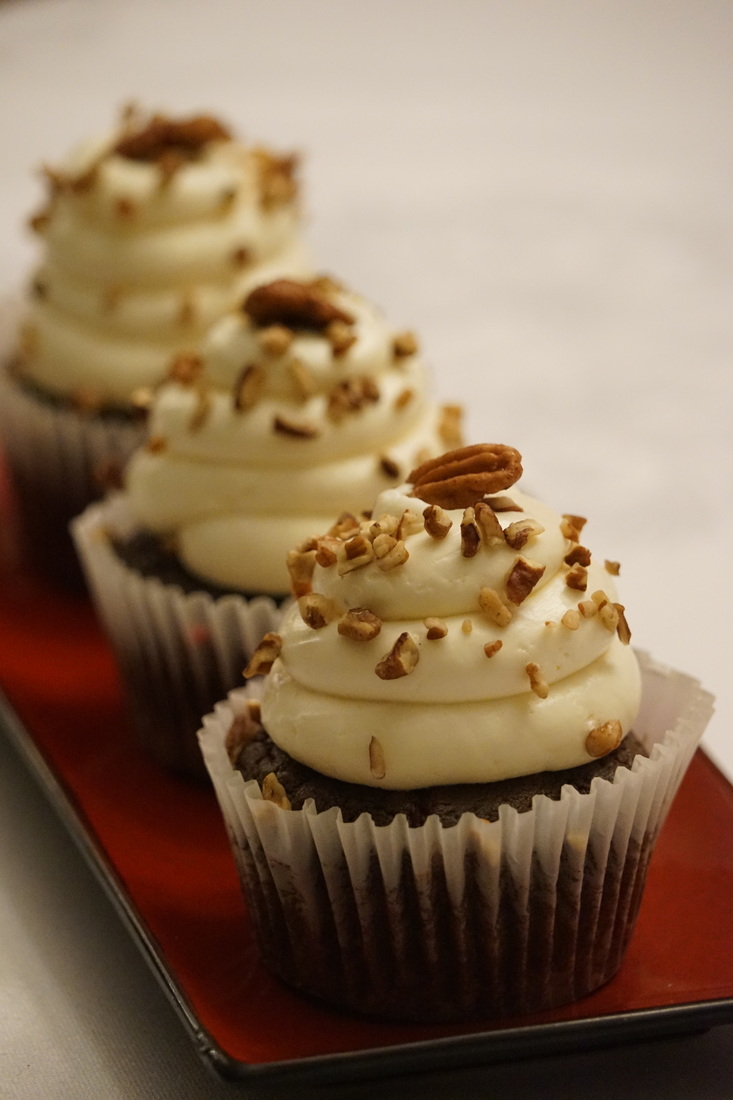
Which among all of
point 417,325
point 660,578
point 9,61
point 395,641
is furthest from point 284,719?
point 9,61

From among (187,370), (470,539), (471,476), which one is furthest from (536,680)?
(187,370)

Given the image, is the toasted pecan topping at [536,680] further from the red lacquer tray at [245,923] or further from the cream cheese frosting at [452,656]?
the red lacquer tray at [245,923]

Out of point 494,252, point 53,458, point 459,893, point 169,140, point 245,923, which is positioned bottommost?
point 494,252

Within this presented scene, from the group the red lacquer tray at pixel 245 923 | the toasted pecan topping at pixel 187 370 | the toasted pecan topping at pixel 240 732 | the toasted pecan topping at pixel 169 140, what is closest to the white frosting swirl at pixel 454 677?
the toasted pecan topping at pixel 240 732

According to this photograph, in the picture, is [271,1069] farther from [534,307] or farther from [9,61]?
[9,61]

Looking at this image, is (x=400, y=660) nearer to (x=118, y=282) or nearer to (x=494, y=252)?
(x=118, y=282)
